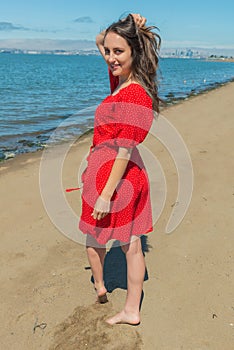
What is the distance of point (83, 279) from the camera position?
3340 mm

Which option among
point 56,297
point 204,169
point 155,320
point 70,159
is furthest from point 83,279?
point 70,159

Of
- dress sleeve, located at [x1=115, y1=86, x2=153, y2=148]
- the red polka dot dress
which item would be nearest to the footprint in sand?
the red polka dot dress

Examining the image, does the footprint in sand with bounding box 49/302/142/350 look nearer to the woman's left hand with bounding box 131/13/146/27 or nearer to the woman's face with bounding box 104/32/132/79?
the woman's face with bounding box 104/32/132/79

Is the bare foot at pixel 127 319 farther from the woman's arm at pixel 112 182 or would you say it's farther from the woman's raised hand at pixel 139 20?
the woman's raised hand at pixel 139 20

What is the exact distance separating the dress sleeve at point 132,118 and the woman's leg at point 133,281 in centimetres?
80

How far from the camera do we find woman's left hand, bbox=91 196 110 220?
2.41 m

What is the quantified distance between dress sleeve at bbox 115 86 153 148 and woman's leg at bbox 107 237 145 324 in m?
0.80

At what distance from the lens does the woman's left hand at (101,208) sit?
241cm

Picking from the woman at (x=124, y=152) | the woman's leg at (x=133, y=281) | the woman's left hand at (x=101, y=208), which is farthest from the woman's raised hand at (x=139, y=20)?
the woman's leg at (x=133, y=281)

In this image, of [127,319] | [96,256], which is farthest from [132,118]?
[127,319]

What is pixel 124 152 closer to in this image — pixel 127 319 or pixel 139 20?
pixel 139 20

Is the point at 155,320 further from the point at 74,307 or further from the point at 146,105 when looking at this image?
the point at 146,105

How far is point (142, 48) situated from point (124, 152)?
2.24 feet

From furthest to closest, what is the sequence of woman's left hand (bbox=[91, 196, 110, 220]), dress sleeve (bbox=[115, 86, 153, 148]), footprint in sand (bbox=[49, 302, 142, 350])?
1. footprint in sand (bbox=[49, 302, 142, 350])
2. woman's left hand (bbox=[91, 196, 110, 220])
3. dress sleeve (bbox=[115, 86, 153, 148])
